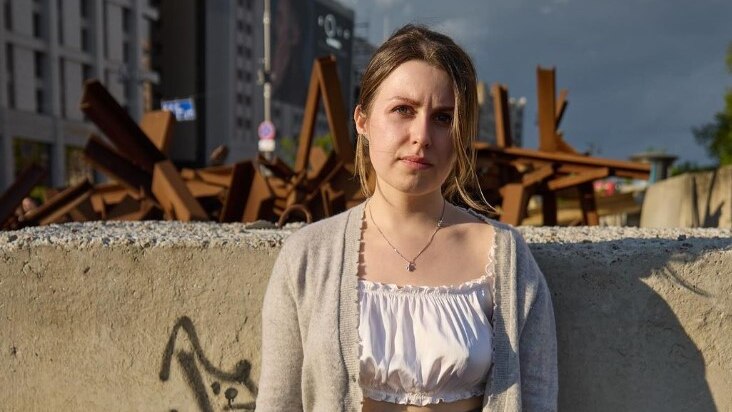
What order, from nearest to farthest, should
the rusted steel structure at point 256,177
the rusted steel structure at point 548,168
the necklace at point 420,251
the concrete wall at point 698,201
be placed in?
the necklace at point 420,251
the rusted steel structure at point 256,177
the rusted steel structure at point 548,168
the concrete wall at point 698,201

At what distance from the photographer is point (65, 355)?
2.15 meters

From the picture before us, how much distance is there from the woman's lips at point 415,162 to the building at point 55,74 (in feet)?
126

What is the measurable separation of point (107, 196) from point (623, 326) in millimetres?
2984

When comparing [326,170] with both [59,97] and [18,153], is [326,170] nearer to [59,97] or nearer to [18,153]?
[18,153]

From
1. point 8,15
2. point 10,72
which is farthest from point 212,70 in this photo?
point 10,72

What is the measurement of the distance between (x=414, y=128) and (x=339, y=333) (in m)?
0.52

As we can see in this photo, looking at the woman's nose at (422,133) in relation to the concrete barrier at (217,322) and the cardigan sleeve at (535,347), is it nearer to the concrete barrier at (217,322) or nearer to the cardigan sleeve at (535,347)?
the cardigan sleeve at (535,347)

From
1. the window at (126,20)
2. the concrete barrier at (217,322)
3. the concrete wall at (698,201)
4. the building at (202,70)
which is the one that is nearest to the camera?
the concrete barrier at (217,322)

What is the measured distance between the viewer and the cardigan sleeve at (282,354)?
6.05ft

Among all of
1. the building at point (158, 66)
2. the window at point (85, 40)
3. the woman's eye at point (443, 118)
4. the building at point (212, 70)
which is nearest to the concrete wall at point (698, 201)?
the woman's eye at point (443, 118)

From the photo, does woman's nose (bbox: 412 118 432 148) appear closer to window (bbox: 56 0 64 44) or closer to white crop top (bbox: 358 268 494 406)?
white crop top (bbox: 358 268 494 406)

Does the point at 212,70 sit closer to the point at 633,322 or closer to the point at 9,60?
the point at 9,60

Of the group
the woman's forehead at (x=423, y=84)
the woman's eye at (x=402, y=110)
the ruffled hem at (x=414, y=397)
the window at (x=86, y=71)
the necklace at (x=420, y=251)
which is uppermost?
the window at (x=86, y=71)

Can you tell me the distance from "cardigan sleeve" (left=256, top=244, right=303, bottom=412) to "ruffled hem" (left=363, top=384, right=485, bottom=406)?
19 cm
